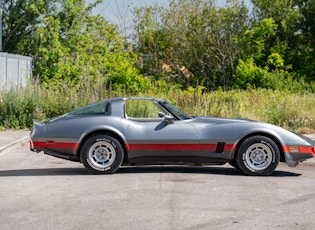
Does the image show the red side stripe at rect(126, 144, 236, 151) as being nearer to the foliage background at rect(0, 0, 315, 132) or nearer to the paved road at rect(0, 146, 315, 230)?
the paved road at rect(0, 146, 315, 230)

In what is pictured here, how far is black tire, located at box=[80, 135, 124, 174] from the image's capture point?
11.6 meters

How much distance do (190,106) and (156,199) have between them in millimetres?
14740

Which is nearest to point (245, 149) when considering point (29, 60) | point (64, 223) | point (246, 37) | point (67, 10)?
point (64, 223)

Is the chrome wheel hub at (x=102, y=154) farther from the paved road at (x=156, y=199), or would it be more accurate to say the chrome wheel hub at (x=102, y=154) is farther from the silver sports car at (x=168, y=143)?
the paved road at (x=156, y=199)

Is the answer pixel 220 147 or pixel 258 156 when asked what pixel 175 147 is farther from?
pixel 258 156

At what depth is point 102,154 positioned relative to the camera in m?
11.7

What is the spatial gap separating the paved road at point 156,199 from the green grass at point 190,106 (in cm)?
1014

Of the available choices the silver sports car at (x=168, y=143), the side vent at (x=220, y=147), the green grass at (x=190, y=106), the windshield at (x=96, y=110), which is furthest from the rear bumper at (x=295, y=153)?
the green grass at (x=190, y=106)

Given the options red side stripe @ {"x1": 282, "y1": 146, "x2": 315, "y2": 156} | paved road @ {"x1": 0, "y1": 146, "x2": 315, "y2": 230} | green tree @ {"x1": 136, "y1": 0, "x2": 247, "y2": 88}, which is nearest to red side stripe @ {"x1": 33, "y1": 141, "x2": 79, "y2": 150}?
paved road @ {"x1": 0, "y1": 146, "x2": 315, "y2": 230}

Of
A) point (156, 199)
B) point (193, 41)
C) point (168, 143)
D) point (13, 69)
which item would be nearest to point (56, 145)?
point (168, 143)

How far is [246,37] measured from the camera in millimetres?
47375

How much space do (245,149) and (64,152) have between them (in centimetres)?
287

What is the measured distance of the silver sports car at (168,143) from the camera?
38.1ft

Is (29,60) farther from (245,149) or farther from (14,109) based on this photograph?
(245,149)
